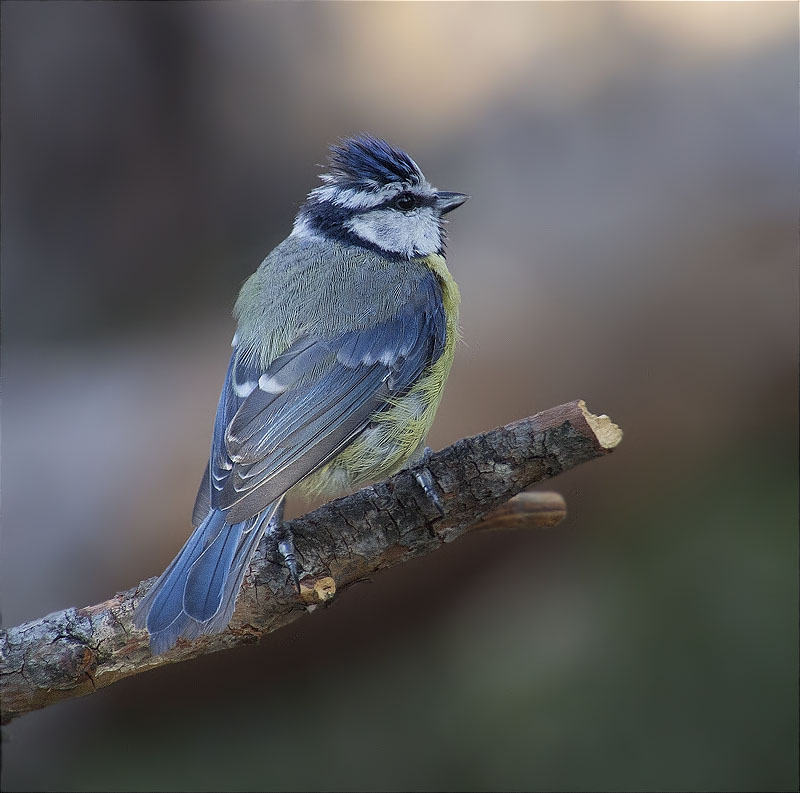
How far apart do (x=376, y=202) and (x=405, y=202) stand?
0.07m

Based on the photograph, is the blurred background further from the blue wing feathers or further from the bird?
the blue wing feathers

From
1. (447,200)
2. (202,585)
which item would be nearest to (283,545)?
(202,585)

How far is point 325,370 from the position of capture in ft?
5.30

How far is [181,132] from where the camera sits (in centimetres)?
343

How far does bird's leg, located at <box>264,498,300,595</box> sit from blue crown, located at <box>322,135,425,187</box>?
799 millimetres

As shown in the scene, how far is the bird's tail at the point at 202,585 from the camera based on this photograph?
1.29 meters

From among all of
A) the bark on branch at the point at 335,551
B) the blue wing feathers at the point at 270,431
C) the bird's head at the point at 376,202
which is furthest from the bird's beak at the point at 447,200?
the bark on branch at the point at 335,551

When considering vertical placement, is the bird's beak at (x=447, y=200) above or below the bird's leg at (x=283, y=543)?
above

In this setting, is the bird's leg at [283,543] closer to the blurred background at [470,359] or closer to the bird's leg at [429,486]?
the bird's leg at [429,486]

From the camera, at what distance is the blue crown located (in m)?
1.83

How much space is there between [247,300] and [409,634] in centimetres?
136

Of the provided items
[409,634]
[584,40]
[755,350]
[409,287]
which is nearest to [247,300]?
[409,287]

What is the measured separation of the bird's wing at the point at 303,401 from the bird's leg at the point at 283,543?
0.09 meters

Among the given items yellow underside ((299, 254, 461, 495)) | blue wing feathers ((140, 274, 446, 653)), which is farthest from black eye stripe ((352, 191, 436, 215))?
yellow underside ((299, 254, 461, 495))
